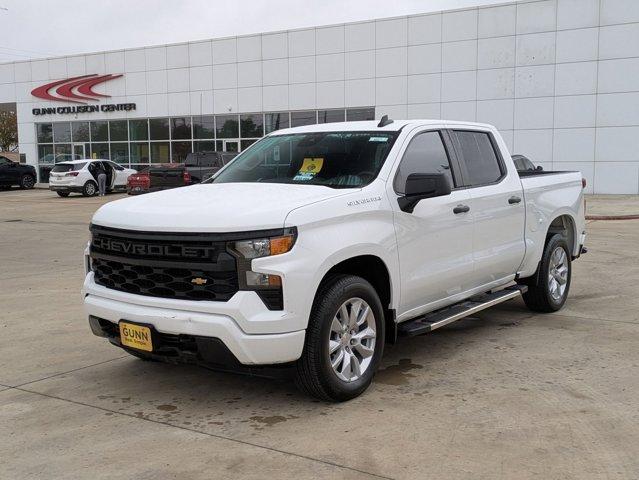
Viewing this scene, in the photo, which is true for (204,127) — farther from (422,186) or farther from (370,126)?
(422,186)

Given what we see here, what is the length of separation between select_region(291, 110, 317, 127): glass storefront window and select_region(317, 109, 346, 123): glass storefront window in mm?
262

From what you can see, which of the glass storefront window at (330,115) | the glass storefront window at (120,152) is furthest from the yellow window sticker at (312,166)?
the glass storefront window at (120,152)

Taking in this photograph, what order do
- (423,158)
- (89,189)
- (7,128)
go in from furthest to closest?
(7,128) < (89,189) < (423,158)

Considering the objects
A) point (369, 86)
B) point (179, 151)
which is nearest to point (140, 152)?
point (179, 151)

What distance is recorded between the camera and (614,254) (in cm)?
1142

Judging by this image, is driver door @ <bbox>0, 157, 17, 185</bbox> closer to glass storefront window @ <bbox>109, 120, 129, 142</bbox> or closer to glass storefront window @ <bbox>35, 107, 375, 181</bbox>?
glass storefront window @ <bbox>35, 107, 375, 181</bbox>

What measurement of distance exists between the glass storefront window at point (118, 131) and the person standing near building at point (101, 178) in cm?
676

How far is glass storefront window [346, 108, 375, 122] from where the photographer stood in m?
29.9

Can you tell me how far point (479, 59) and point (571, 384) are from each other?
2404 cm

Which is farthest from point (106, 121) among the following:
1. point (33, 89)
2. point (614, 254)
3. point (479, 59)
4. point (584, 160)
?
point (614, 254)

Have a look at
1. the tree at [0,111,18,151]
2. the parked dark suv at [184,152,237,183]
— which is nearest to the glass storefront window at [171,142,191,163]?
the parked dark suv at [184,152,237,183]

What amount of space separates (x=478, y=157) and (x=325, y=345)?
9.15 ft

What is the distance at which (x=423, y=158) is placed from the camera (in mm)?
5512

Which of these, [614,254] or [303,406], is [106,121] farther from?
[303,406]
